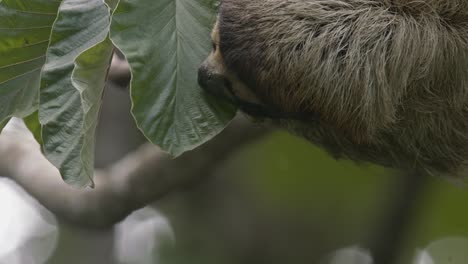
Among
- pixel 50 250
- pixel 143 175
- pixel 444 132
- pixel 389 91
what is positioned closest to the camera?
pixel 389 91

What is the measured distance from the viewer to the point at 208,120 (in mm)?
2811

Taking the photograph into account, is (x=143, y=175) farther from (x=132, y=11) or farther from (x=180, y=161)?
(x=132, y=11)

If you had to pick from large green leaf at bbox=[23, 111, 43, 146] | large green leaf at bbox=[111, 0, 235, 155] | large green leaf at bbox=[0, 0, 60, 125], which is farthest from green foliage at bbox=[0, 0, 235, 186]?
large green leaf at bbox=[23, 111, 43, 146]

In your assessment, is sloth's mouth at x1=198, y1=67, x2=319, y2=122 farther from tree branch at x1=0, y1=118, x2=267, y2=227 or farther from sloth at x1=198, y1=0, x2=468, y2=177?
tree branch at x1=0, y1=118, x2=267, y2=227

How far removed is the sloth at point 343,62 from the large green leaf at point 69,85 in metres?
0.38

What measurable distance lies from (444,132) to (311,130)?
54cm

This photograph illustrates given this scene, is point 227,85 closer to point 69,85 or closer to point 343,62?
point 343,62

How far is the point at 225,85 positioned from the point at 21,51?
2.65ft

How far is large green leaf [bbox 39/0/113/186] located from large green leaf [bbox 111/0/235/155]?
13cm

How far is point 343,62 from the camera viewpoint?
10.1ft

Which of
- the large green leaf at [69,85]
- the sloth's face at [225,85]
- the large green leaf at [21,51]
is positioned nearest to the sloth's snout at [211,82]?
the sloth's face at [225,85]

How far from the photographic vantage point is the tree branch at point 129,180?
17.1 ft

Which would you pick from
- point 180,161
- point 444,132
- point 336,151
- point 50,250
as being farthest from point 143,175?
point 50,250

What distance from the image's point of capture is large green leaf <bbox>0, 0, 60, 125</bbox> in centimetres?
317
